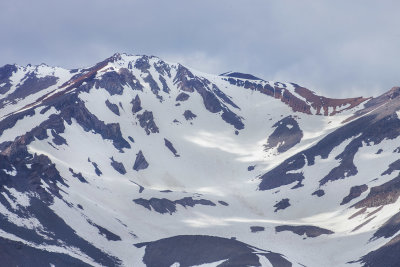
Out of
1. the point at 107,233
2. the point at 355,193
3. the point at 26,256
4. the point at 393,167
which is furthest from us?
the point at 393,167

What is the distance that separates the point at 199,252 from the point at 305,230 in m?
39.5

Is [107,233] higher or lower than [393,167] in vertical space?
lower

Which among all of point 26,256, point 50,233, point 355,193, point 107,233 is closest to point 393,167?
point 355,193

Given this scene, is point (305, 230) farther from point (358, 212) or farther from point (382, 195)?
Answer: point (382, 195)

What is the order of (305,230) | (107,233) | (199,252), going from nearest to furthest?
(199,252), (107,233), (305,230)

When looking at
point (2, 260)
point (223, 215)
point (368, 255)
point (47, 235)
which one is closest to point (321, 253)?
point (368, 255)

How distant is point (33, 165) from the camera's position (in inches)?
7096

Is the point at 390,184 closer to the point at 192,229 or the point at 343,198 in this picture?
the point at 343,198

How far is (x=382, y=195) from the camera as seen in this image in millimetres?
175625

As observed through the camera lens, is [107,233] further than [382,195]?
No

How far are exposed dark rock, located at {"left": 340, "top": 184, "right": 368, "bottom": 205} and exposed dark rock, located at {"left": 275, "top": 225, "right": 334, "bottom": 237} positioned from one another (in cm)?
2058

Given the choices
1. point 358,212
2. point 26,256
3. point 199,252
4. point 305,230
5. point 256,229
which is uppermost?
point 358,212

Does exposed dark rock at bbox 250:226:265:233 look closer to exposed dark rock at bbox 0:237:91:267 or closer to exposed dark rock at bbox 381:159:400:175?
exposed dark rock at bbox 381:159:400:175

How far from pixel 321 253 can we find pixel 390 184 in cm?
3296
